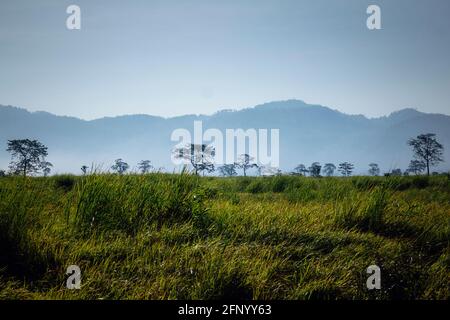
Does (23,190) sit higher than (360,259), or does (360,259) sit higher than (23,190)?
(23,190)

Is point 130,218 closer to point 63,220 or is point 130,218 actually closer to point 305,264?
point 63,220

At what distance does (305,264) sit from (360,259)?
2.98 feet

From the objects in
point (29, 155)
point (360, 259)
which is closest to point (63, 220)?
point (360, 259)

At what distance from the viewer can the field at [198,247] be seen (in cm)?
401

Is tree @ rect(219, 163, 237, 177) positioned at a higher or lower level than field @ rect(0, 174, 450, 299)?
higher

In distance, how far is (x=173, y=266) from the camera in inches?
173

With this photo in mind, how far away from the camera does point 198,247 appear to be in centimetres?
488

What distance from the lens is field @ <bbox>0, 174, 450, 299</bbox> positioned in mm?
4012

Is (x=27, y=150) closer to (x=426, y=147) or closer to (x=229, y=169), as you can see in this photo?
(x=229, y=169)

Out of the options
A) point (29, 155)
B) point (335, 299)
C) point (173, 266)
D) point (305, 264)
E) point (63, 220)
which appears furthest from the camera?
point (29, 155)

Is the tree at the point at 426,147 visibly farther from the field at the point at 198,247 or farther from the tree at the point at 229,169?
the field at the point at 198,247

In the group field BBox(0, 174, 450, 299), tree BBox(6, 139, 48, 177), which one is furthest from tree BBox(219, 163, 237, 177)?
field BBox(0, 174, 450, 299)

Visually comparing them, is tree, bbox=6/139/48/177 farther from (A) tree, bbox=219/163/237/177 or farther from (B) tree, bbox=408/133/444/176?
(B) tree, bbox=408/133/444/176

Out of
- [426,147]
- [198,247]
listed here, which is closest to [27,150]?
[198,247]
